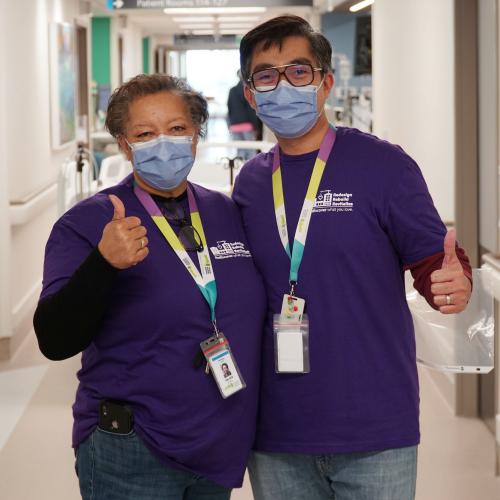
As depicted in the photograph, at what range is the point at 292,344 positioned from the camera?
6.95 ft

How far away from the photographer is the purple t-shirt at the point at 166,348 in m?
2.05

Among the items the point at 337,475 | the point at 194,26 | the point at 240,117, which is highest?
the point at 194,26

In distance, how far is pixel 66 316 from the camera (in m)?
1.99

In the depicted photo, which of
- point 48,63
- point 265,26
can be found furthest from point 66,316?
point 48,63

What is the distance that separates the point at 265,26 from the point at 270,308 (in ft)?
2.20

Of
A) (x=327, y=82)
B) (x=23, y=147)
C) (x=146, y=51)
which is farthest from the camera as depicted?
(x=146, y=51)

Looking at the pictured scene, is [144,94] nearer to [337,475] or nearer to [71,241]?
[71,241]

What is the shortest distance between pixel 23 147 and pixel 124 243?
6.15 m

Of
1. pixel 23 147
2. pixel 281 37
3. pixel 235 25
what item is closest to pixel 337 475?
pixel 281 37

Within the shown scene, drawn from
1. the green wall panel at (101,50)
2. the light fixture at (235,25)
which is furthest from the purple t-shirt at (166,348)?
the light fixture at (235,25)

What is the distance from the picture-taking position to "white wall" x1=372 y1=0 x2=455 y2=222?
6.18m

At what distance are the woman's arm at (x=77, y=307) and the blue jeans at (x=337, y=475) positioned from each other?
537mm

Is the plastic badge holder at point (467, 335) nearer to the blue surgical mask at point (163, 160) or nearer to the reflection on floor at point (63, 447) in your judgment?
the blue surgical mask at point (163, 160)

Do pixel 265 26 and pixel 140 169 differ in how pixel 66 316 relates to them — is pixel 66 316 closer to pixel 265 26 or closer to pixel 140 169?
pixel 140 169
